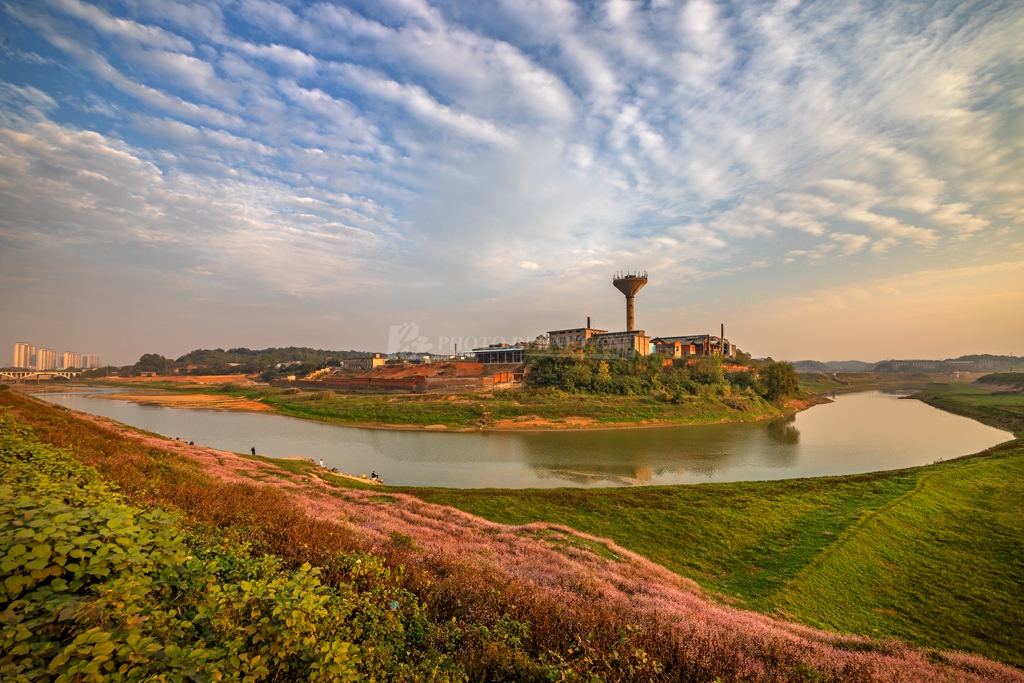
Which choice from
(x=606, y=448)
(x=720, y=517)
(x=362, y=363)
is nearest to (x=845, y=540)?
(x=720, y=517)

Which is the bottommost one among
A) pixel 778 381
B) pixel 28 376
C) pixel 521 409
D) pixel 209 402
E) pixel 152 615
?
pixel 209 402

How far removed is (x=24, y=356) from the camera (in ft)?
514

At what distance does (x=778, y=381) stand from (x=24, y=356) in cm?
24525

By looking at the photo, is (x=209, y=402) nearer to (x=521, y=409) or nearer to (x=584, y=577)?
(x=521, y=409)

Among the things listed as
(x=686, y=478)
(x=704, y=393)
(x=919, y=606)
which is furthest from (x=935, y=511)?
(x=704, y=393)

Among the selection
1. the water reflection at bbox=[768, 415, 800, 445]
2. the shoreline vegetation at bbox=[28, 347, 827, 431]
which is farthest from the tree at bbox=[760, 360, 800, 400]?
the water reflection at bbox=[768, 415, 800, 445]

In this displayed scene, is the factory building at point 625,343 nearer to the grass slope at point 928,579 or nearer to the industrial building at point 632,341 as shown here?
the industrial building at point 632,341

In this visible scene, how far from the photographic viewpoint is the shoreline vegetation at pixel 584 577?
4.27 meters

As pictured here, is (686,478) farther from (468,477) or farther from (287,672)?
(287,672)

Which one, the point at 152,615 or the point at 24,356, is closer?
the point at 152,615

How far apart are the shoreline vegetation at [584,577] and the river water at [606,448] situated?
9660 millimetres

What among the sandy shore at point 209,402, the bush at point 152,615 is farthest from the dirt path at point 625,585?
the sandy shore at point 209,402

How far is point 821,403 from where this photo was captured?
87.2 meters

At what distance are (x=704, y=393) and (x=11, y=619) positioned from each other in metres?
72.4
